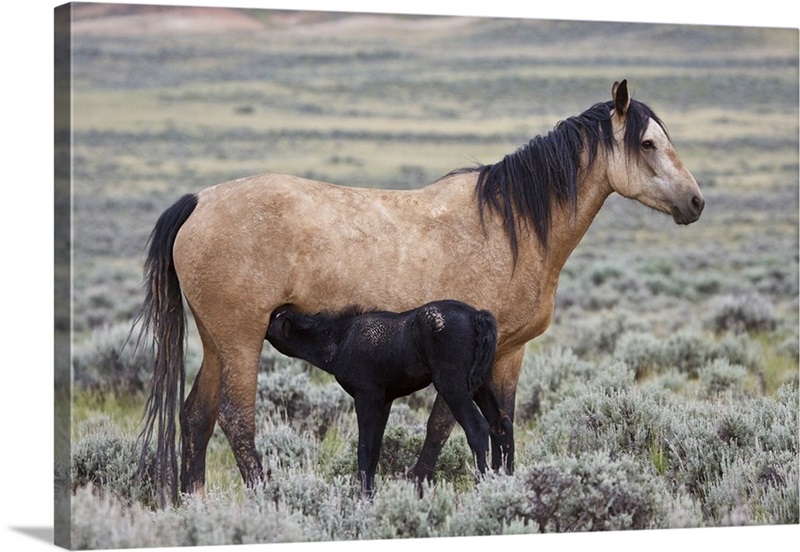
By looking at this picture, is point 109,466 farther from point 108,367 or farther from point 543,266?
point 108,367

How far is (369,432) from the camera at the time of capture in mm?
7090

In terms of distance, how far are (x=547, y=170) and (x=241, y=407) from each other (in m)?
2.35

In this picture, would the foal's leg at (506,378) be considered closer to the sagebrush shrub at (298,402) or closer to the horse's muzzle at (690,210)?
the horse's muzzle at (690,210)

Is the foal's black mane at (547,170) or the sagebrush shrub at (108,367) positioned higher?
the foal's black mane at (547,170)

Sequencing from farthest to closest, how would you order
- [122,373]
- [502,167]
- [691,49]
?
[691,49], [122,373], [502,167]

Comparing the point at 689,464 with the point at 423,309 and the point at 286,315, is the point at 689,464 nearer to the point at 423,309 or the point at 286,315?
the point at 423,309

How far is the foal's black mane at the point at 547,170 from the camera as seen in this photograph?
7680mm

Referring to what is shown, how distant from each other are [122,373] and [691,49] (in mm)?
7932

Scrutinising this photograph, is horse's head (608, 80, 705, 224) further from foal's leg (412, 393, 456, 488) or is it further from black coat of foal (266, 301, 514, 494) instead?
foal's leg (412, 393, 456, 488)

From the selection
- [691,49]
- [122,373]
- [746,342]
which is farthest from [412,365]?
[691,49]

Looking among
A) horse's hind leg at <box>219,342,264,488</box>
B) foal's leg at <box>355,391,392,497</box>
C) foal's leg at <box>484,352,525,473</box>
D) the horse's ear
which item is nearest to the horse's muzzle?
the horse's ear

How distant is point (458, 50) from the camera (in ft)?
64.0

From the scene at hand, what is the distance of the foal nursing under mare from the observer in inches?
288

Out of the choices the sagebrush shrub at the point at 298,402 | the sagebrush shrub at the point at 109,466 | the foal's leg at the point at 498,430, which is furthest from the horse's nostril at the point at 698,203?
the sagebrush shrub at the point at 109,466
